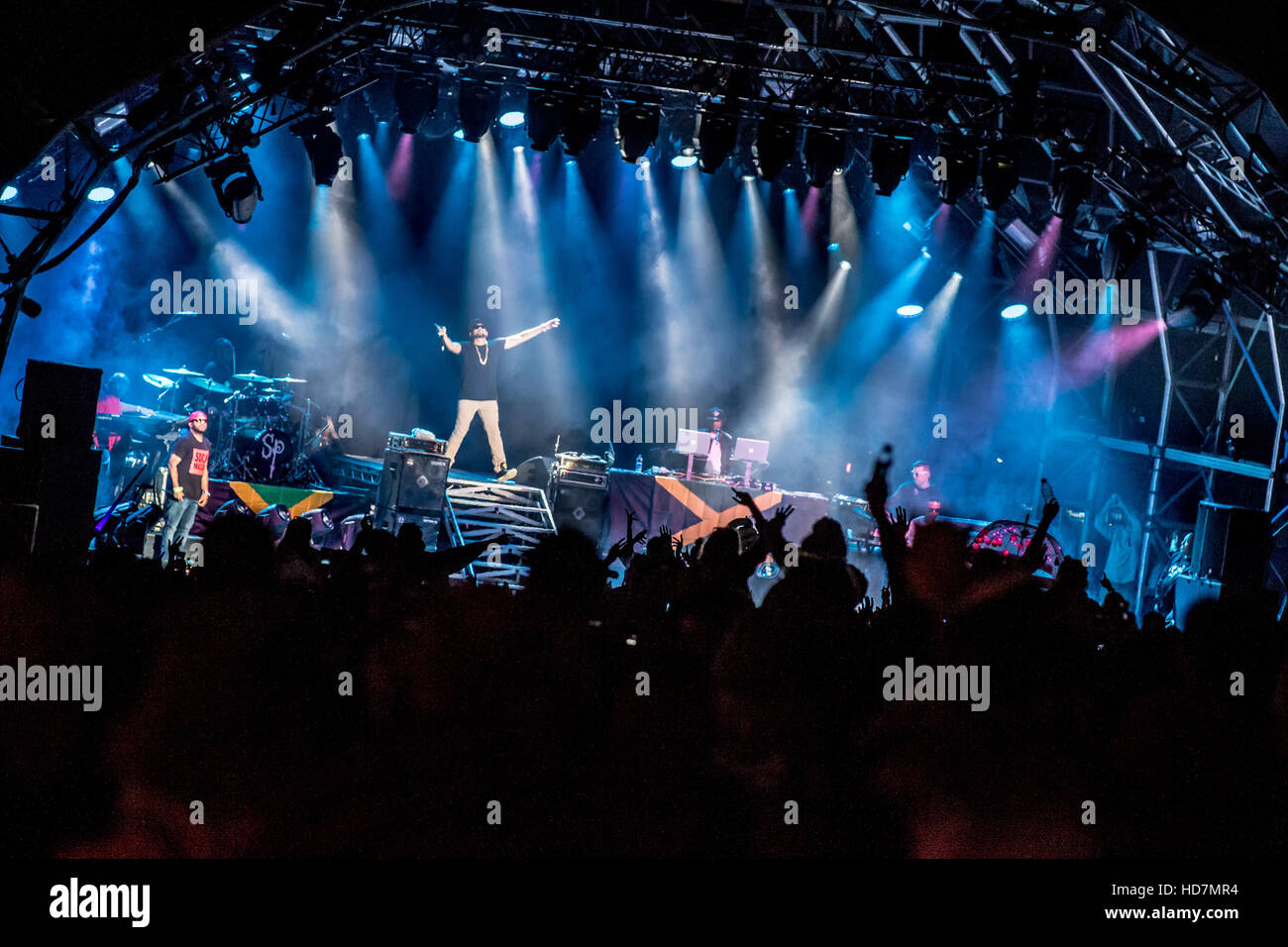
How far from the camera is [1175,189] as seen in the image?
33.7ft

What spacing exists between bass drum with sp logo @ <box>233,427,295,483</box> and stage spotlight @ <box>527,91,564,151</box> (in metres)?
4.98

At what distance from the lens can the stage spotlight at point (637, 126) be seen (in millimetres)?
10320

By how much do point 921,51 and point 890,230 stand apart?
5.37 m

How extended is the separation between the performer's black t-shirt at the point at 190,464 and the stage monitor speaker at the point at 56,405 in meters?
3.39

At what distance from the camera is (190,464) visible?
10.4 meters

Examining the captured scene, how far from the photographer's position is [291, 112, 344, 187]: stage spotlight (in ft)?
33.0

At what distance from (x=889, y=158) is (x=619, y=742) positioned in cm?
933

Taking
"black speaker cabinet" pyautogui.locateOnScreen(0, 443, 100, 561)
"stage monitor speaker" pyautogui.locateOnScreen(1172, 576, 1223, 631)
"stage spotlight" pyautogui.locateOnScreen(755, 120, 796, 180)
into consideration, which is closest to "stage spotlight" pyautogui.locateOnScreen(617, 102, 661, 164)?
"stage spotlight" pyautogui.locateOnScreen(755, 120, 796, 180)

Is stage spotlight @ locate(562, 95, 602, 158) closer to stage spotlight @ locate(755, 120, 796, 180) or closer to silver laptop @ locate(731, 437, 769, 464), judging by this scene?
stage spotlight @ locate(755, 120, 796, 180)

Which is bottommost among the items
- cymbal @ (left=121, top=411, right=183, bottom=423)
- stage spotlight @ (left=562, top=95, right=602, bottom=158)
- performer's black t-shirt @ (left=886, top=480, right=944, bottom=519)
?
performer's black t-shirt @ (left=886, top=480, right=944, bottom=519)

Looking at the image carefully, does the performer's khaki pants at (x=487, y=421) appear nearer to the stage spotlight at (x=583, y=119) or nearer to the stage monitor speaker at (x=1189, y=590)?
the stage spotlight at (x=583, y=119)
